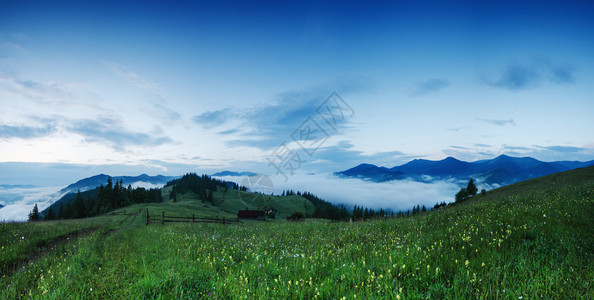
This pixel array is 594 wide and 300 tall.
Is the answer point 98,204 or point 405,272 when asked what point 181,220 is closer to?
point 405,272

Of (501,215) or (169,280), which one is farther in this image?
(501,215)


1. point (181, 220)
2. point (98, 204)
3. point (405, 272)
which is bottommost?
point (98, 204)

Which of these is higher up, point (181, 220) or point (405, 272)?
point (405, 272)

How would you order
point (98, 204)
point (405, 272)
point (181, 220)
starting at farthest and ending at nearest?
point (98, 204)
point (181, 220)
point (405, 272)

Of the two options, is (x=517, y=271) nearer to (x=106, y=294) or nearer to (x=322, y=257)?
(x=322, y=257)

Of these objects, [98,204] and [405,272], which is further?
[98,204]

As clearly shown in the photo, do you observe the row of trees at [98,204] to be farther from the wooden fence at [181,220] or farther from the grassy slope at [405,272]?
the grassy slope at [405,272]

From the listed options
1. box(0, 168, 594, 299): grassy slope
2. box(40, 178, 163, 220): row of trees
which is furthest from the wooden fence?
box(40, 178, 163, 220): row of trees

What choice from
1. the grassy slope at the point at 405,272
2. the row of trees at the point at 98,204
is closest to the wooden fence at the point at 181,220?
the grassy slope at the point at 405,272

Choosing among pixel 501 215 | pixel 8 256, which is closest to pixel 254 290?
pixel 501 215

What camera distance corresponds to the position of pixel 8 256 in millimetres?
11836

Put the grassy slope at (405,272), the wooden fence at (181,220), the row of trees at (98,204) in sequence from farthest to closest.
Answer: the row of trees at (98,204) → the wooden fence at (181,220) → the grassy slope at (405,272)

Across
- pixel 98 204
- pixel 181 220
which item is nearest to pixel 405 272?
pixel 181 220

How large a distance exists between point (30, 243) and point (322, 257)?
19593 millimetres
